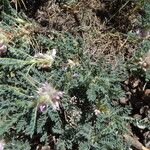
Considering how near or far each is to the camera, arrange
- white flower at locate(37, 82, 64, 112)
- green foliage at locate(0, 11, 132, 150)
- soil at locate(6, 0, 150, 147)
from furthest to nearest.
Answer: soil at locate(6, 0, 150, 147) < green foliage at locate(0, 11, 132, 150) < white flower at locate(37, 82, 64, 112)

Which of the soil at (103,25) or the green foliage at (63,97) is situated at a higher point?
the soil at (103,25)

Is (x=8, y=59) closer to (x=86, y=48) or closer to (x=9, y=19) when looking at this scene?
(x=9, y=19)

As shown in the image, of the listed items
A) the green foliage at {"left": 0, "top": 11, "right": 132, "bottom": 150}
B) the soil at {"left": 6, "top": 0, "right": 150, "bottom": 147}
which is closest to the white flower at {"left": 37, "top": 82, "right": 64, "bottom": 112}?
the green foliage at {"left": 0, "top": 11, "right": 132, "bottom": 150}

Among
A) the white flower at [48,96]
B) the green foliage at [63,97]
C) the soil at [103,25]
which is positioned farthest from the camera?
the soil at [103,25]

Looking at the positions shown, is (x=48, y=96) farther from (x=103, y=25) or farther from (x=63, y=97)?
(x=103, y=25)

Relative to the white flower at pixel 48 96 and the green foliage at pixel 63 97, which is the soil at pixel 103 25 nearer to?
the green foliage at pixel 63 97

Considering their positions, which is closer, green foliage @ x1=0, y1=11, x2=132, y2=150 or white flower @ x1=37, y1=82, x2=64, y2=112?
white flower @ x1=37, y1=82, x2=64, y2=112

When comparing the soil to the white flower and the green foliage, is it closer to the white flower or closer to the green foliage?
the green foliage

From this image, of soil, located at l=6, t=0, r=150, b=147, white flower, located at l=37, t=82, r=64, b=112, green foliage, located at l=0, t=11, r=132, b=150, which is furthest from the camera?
soil, located at l=6, t=0, r=150, b=147

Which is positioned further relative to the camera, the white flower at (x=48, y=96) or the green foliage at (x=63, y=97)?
the green foliage at (x=63, y=97)

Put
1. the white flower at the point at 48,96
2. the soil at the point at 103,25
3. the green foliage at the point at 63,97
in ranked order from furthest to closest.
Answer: the soil at the point at 103,25 → the green foliage at the point at 63,97 → the white flower at the point at 48,96

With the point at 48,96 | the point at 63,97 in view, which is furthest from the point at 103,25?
the point at 48,96

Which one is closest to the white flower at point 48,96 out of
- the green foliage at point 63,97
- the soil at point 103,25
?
the green foliage at point 63,97
